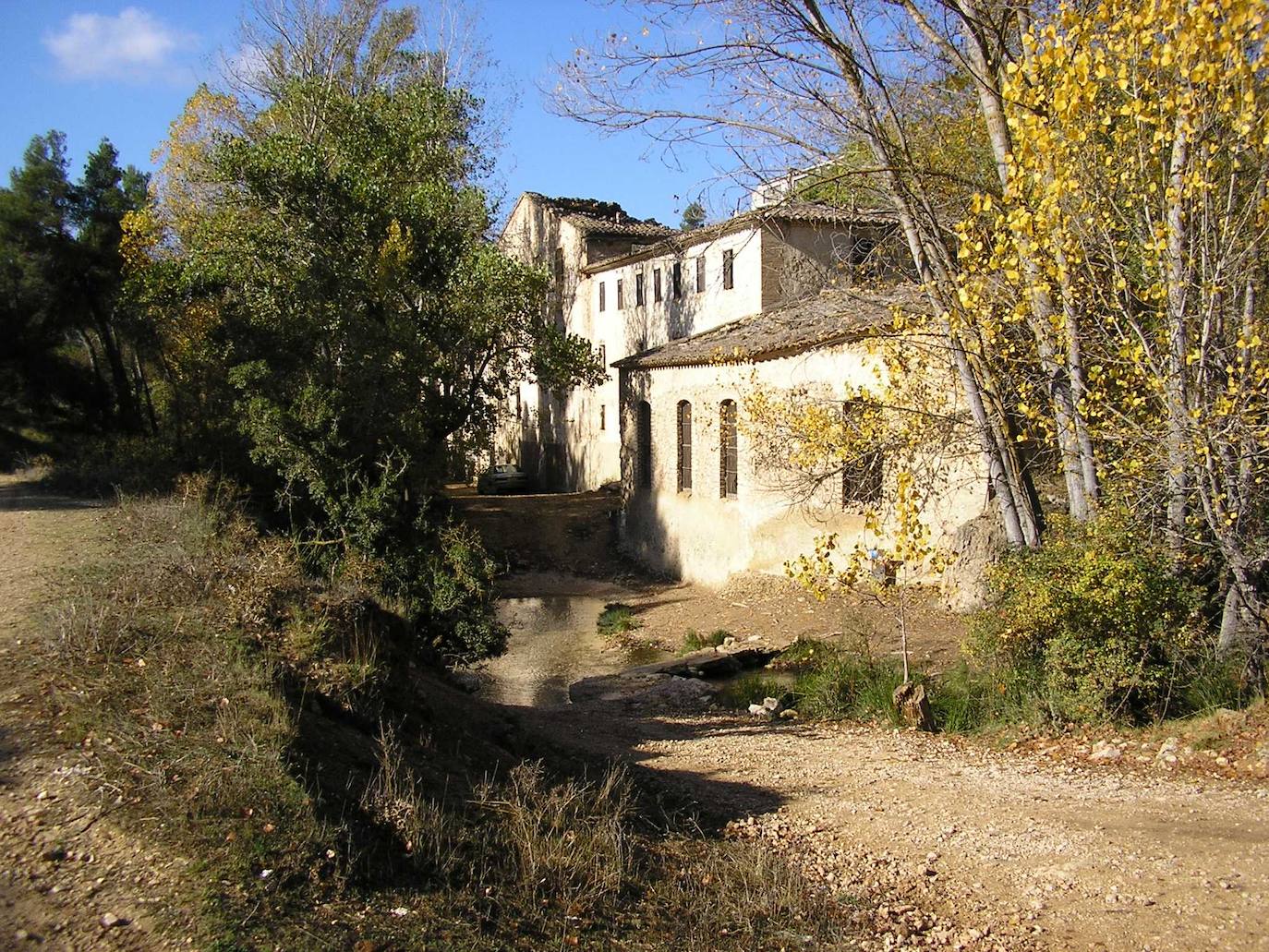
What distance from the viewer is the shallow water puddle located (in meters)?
14.3

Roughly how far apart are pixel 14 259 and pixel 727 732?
20.5 m

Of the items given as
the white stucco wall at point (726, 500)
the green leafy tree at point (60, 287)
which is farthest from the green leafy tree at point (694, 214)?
the green leafy tree at point (60, 287)

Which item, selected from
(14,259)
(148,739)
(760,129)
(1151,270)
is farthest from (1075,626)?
(14,259)

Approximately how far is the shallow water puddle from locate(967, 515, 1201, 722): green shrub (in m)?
6.57

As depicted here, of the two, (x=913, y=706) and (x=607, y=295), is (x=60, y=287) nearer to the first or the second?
(x=607, y=295)

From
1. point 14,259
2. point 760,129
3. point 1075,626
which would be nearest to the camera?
point 1075,626

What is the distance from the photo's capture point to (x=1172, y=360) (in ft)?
26.7

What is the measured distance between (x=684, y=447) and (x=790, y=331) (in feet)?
15.8

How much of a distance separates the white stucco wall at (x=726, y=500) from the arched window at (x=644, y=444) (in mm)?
179

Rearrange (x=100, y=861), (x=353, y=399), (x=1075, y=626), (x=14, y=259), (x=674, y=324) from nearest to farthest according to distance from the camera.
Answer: (x=100, y=861), (x=1075, y=626), (x=353, y=399), (x=14, y=259), (x=674, y=324)

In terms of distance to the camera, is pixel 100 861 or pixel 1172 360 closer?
pixel 100 861

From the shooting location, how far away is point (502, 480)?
3472cm

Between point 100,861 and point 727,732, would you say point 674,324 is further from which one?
point 100,861

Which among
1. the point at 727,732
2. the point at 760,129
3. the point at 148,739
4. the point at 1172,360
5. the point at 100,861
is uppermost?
the point at 760,129
